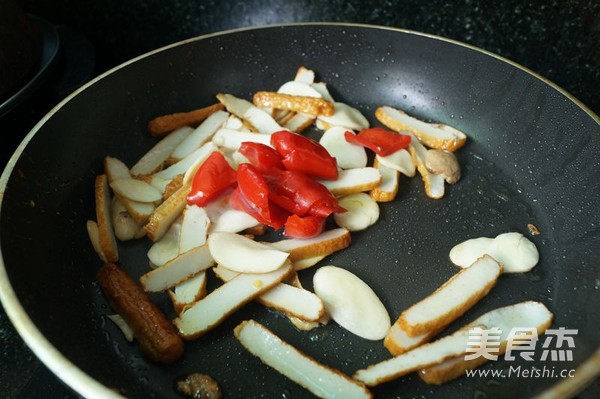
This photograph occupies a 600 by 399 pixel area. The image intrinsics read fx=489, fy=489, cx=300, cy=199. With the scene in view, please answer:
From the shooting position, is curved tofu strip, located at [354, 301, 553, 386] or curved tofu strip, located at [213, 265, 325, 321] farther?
curved tofu strip, located at [213, 265, 325, 321]

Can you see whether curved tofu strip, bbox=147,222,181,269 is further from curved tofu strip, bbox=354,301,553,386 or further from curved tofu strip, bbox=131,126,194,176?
curved tofu strip, bbox=354,301,553,386

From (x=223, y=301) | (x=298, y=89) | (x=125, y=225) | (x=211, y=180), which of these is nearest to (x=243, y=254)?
(x=223, y=301)

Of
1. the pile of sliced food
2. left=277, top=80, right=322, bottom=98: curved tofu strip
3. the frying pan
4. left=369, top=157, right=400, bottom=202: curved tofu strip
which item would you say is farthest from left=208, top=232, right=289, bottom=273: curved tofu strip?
left=277, top=80, right=322, bottom=98: curved tofu strip

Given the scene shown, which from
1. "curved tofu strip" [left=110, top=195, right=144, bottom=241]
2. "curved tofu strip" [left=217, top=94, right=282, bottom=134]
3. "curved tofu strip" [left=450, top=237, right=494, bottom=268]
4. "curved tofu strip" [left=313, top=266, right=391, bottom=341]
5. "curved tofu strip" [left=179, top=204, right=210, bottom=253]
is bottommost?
"curved tofu strip" [left=110, top=195, right=144, bottom=241]

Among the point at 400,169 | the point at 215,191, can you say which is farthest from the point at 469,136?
the point at 215,191

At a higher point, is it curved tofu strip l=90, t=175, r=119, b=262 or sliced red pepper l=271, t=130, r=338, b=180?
sliced red pepper l=271, t=130, r=338, b=180

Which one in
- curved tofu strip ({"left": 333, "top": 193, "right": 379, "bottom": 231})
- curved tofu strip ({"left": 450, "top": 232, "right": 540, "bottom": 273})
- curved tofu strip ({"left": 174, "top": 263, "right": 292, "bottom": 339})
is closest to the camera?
curved tofu strip ({"left": 174, "top": 263, "right": 292, "bottom": 339})
